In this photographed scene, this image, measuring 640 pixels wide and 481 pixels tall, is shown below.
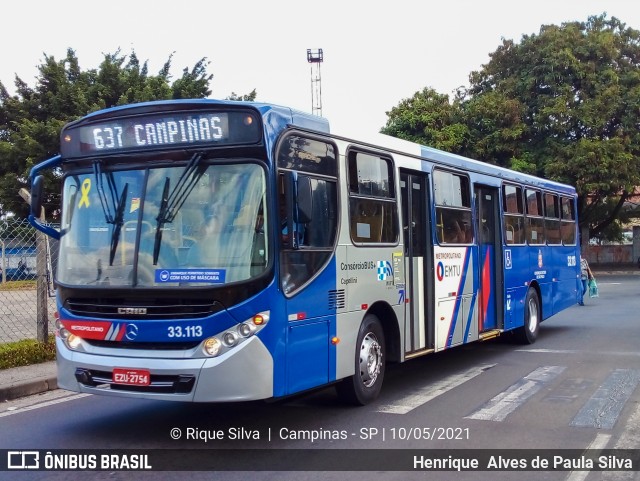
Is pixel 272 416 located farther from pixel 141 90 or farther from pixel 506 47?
pixel 506 47

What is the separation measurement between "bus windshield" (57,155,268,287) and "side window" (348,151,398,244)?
1635 millimetres

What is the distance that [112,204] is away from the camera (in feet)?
20.7

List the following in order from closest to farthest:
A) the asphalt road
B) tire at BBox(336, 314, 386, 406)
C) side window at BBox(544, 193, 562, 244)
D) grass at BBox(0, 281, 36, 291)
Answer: the asphalt road → tire at BBox(336, 314, 386, 406) → grass at BBox(0, 281, 36, 291) → side window at BBox(544, 193, 562, 244)

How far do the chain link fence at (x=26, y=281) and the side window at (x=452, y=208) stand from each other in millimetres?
5136

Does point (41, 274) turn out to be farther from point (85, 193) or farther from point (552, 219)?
point (552, 219)

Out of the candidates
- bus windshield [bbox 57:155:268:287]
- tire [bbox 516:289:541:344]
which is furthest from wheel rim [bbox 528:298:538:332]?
bus windshield [bbox 57:155:268:287]

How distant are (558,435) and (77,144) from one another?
5.34 m

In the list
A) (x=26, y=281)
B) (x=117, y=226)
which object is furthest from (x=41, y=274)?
(x=117, y=226)

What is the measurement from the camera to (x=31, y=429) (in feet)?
21.9

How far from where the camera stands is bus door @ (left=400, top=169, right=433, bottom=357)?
27.9 ft

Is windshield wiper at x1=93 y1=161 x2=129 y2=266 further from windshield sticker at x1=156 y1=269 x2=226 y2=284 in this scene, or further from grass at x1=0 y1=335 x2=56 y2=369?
grass at x1=0 y1=335 x2=56 y2=369

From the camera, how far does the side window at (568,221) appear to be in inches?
575

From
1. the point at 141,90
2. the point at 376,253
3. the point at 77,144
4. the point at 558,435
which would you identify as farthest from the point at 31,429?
the point at 141,90

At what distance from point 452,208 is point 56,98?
69.8 ft
